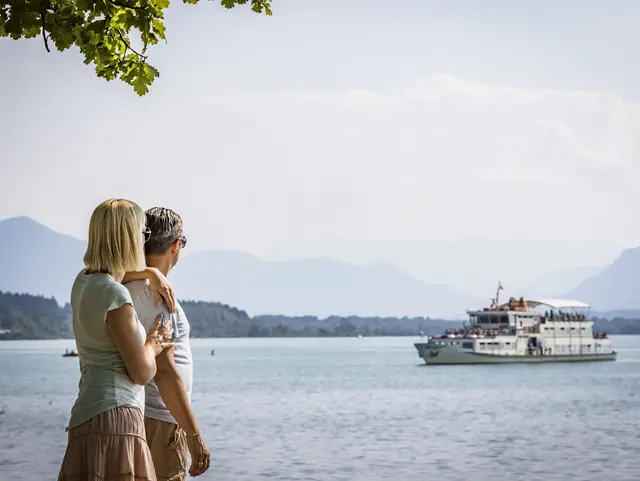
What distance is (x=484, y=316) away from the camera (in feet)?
230

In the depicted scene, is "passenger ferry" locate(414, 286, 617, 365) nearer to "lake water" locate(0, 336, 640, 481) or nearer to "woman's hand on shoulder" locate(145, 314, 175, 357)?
"lake water" locate(0, 336, 640, 481)

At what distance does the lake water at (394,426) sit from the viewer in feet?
77.5

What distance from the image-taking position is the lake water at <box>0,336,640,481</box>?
23.6 metres

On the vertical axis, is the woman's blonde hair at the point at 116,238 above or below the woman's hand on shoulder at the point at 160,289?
above

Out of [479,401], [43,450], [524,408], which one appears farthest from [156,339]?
[479,401]

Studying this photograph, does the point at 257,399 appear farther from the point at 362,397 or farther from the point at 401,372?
the point at 401,372

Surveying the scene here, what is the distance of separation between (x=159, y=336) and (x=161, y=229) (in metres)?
0.40

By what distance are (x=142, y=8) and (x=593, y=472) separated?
20.2 meters

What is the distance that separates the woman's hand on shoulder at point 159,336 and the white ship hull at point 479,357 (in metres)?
66.6

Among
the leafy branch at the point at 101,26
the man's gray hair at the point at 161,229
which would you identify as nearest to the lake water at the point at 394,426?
the leafy branch at the point at 101,26

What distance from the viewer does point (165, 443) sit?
420 cm

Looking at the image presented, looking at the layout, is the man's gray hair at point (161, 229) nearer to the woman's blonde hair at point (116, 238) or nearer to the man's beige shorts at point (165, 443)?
the woman's blonde hair at point (116, 238)

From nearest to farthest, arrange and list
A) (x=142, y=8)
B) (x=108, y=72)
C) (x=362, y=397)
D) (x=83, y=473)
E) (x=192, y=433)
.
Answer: (x=83, y=473) < (x=192, y=433) < (x=142, y=8) < (x=108, y=72) < (x=362, y=397)

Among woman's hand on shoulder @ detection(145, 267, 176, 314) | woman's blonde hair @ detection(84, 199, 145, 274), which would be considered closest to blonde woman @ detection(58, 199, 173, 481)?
woman's blonde hair @ detection(84, 199, 145, 274)
